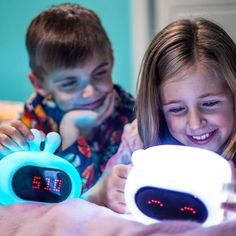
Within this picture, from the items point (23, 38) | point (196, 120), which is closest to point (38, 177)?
point (196, 120)

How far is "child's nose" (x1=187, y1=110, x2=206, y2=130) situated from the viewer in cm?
64

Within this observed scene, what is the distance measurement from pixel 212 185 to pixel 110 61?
1.24ft

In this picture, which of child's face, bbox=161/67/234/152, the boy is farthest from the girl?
the boy

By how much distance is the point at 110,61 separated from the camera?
32.3 inches

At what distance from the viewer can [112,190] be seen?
0.69m

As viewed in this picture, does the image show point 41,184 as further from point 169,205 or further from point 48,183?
point 169,205

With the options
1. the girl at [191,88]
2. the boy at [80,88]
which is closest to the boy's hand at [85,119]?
the boy at [80,88]

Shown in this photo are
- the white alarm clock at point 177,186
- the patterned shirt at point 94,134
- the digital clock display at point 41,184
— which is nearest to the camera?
the white alarm clock at point 177,186

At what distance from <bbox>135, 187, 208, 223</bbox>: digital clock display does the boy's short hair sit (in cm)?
33

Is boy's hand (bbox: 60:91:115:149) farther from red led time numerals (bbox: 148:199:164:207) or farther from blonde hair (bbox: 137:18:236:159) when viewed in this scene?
red led time numerals (bbox: 148:199:164:207)

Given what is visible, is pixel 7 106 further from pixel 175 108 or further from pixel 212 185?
pixel 212 185

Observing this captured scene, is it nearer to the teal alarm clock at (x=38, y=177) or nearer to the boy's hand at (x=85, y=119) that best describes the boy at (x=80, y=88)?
the boy's hand at (x=85, y=119)

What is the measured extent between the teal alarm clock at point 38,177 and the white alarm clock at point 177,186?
0.11 metres

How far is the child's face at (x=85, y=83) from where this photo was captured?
792 mm
